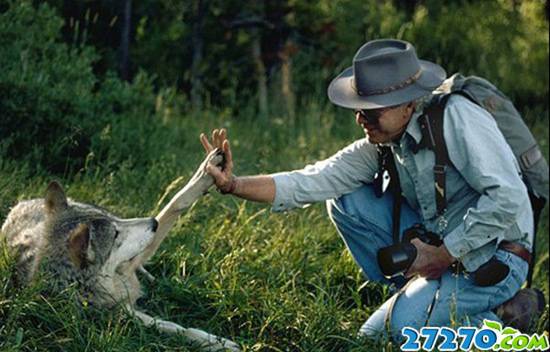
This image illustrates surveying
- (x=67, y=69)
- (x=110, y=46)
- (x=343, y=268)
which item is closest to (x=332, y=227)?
(x=343, y=268)

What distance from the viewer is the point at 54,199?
4855 mm

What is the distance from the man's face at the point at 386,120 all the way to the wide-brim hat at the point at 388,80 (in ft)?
0.26

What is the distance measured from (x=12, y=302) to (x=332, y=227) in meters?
2.61

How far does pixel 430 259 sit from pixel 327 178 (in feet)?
2.70

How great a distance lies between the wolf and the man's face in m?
0.86

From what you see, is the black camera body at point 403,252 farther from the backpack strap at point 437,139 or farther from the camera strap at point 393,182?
the backpack strap at point 437,139

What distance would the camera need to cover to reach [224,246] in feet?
18.9

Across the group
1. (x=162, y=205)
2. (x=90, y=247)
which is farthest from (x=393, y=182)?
(x=90, y=247)

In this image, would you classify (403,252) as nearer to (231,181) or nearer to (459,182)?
(459,182)

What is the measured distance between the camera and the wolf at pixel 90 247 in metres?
4.64

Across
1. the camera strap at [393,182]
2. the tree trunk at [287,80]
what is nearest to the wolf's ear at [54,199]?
the camera strap at [393,182]

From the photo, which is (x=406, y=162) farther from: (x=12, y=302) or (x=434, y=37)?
(x=434, y=37)

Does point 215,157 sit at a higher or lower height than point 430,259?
higher

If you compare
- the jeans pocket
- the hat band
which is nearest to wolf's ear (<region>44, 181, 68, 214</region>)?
the hat band
